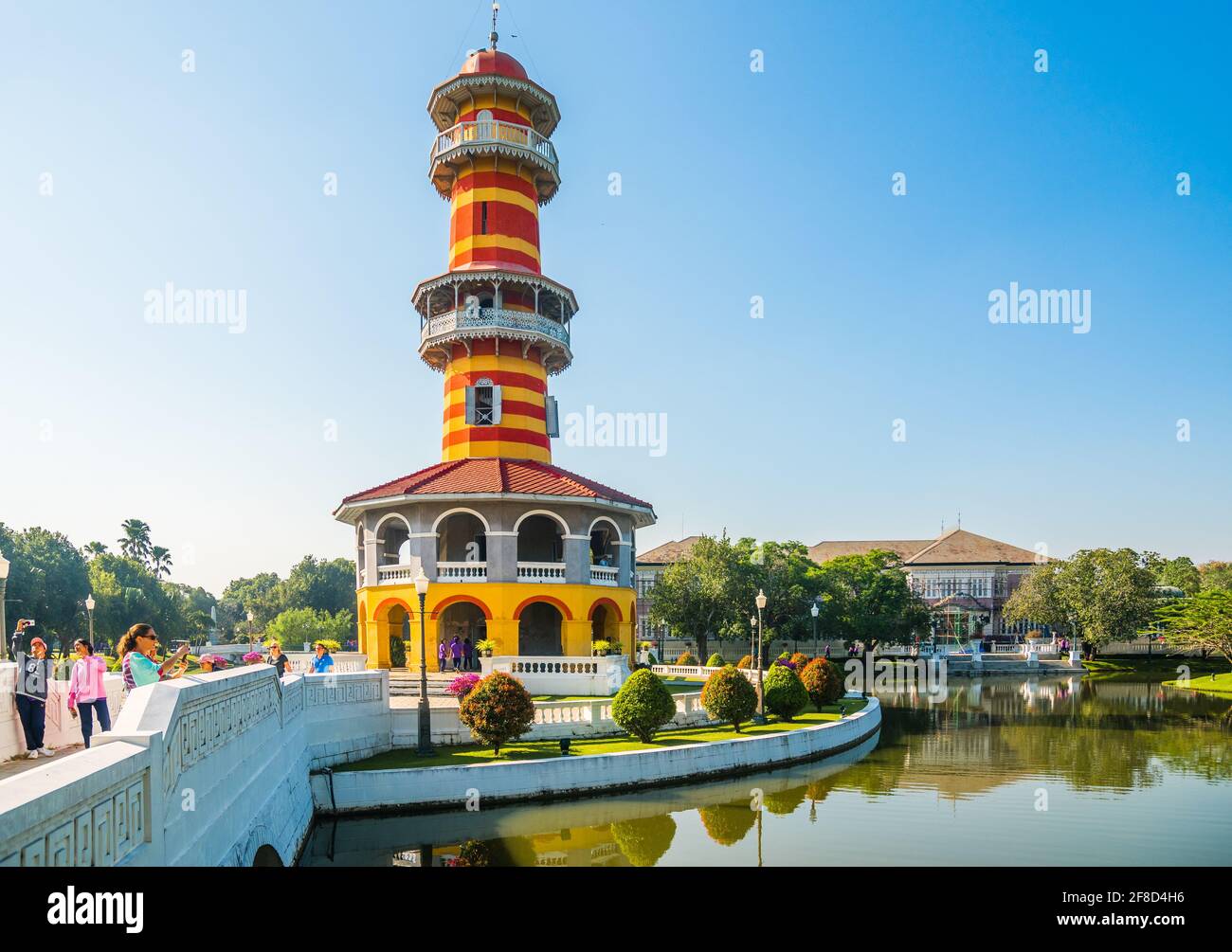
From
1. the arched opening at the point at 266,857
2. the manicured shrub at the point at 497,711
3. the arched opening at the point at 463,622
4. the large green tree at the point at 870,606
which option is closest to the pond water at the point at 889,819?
the manicured shrub at the point at 497,711

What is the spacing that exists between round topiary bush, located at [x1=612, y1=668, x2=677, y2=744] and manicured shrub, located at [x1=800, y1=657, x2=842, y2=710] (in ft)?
32.3

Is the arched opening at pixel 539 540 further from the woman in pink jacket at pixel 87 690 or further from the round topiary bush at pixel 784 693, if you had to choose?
the woman in pink jacket at pixel 87 690

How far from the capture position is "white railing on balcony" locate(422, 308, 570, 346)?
116ft

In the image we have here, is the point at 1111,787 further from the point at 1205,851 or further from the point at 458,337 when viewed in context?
the point at 458,337

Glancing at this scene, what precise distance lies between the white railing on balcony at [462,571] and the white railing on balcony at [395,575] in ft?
3.52

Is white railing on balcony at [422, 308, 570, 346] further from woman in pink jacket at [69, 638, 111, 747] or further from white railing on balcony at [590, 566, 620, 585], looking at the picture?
woman in pink jacket at [69, 638, 111, 747]

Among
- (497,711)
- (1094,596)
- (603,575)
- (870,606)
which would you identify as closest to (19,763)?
(497,711)

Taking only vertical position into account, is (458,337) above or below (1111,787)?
above

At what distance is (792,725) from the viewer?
2725cm

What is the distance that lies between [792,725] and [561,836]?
11.7 meters

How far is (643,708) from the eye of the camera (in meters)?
23.0

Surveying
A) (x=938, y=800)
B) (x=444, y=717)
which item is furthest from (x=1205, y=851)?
(x=444, y=717)
